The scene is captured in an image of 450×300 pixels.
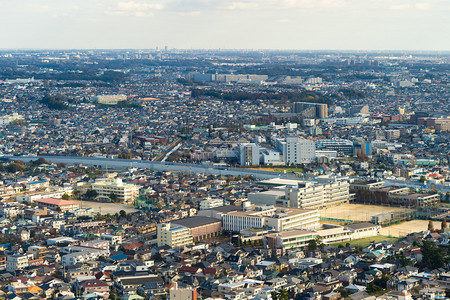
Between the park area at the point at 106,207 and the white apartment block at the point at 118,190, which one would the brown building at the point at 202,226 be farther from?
the white apartment block at the point at 118,190

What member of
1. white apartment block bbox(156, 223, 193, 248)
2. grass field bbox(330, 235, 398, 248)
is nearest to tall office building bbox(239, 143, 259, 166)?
grass field bbox(330, 235, 398, 248)

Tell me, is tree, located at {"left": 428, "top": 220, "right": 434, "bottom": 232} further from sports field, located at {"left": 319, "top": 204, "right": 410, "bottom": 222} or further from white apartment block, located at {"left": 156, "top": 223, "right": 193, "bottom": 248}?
white apartment block, located at {"left": 156, "top": 223, "right": 193, "bottom": 248}

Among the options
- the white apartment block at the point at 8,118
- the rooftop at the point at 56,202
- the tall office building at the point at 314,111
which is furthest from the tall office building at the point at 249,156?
the white apartment block at the point at 8,118

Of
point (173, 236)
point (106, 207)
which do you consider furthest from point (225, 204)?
point (173, 236)

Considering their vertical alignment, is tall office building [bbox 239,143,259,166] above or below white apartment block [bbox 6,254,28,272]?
below

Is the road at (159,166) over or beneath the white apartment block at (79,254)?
beneath

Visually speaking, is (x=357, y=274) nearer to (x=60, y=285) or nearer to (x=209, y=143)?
(x=60, y=285)

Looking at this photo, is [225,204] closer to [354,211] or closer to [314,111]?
[354,211]
